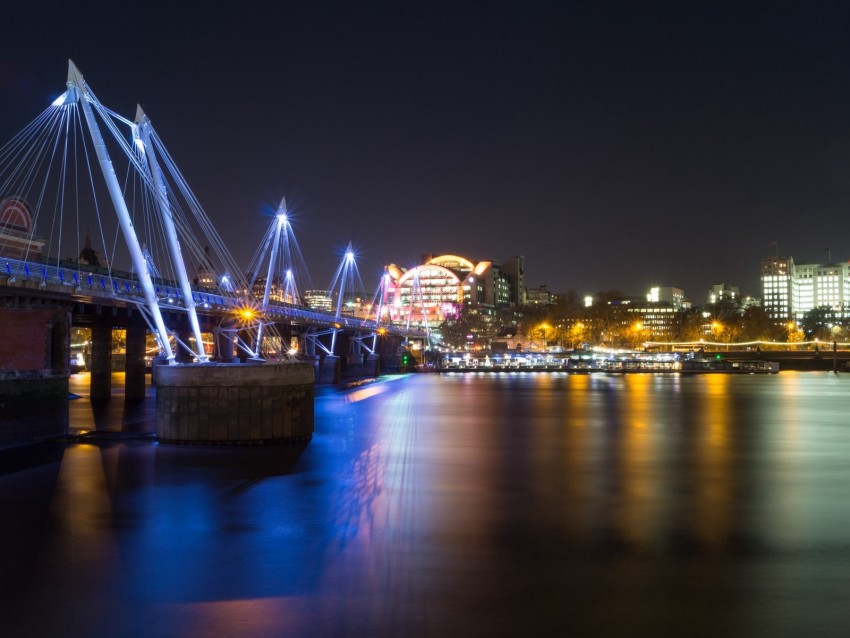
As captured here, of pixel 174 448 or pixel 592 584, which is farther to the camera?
pixel 174 448

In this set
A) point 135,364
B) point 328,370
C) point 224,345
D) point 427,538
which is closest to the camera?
point 427,538

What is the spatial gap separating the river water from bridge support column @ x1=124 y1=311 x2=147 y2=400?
2121 cm

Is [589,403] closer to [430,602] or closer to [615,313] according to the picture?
[430,602]

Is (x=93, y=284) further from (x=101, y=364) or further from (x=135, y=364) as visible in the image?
(x=101, y=364)

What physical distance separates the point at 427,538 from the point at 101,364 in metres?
44.6

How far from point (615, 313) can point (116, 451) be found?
14147cm

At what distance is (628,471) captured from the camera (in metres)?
25.4

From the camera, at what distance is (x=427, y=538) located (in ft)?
52.9

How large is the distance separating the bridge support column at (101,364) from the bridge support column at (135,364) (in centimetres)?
134

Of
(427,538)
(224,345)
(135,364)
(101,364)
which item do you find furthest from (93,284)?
(427,538)

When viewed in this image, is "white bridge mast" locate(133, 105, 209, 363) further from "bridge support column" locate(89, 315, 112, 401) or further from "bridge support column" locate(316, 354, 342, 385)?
"bridge support column" locate(316, 354, 342, 385)

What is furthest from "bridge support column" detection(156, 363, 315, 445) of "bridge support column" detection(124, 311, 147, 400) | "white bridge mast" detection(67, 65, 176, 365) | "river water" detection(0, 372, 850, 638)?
"bridge support column" detection(124, 311, 147, 400)

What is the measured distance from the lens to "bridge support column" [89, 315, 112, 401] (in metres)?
53.3

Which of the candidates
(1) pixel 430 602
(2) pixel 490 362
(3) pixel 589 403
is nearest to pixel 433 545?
(1) pixel 430 602
